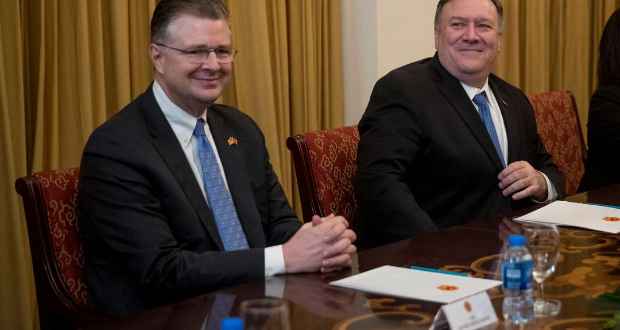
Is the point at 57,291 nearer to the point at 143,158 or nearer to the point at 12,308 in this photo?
the point at 143,158

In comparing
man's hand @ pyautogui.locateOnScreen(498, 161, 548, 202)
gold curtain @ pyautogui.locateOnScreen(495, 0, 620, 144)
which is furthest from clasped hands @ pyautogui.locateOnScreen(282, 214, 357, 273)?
gold curtain @ pyautogui.locateOnScreen(495, 0, 620, 144)

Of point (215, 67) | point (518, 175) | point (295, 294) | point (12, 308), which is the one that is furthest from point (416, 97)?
point (12, 308)

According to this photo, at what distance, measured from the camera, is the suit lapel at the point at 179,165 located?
2.50 m

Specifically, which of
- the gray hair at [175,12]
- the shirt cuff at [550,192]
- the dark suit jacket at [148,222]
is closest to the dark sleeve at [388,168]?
the shirt cuff at [550,192]

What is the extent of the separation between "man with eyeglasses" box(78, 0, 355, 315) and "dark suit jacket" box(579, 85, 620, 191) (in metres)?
2.05

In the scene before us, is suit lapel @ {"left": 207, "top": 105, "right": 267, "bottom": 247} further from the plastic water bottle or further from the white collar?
the plastic water bottle

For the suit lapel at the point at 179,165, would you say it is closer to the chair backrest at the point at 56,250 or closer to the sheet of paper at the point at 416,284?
the chair backrest at the point at 56,250

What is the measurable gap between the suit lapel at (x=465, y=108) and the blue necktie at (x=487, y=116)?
65 millimetres

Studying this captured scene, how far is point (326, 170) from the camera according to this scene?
129 inches

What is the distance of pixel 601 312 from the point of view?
1786 millimetres

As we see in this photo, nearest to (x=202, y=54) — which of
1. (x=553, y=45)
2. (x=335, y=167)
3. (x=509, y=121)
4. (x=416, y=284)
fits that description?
(x=335, y=167)

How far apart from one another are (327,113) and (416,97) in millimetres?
1665

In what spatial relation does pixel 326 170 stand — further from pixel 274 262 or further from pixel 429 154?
pixel 274 262

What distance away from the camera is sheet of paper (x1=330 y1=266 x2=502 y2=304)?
1915 millimetres
